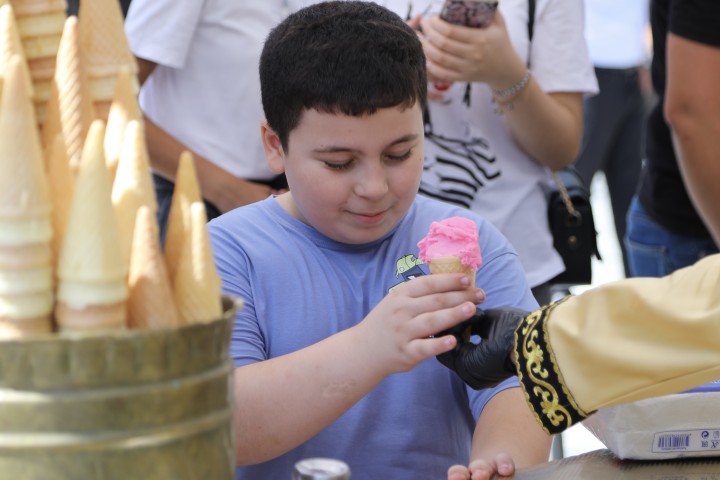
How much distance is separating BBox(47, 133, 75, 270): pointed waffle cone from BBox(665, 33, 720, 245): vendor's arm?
82.4 inches

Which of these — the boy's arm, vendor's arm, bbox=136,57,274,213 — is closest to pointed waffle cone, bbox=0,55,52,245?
the boy's arm

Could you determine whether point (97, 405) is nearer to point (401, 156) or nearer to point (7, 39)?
point (7, 39)

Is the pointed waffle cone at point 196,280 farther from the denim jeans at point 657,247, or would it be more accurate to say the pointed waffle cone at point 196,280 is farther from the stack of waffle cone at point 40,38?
the denim jeans at point 657,247

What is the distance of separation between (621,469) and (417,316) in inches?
15.4

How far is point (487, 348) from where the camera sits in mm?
1516

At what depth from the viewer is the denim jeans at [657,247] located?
10.2 feet

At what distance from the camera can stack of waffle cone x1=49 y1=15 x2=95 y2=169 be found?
0.96m

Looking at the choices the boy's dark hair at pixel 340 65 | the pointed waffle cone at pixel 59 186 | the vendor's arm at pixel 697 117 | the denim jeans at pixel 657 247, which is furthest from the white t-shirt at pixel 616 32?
the pointed waffle cone at pixel 59 186

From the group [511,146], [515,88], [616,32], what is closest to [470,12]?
[515,88]

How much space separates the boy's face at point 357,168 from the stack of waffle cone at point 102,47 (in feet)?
2.49

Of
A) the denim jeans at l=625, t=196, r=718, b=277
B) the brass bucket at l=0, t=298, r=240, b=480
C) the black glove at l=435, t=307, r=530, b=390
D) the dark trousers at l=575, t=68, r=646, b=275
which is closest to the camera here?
the brass bucket at l=0, t=298, r=240, b=480

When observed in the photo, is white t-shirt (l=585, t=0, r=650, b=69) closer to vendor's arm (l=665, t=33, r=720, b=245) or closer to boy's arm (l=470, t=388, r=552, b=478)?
vendor's arm (l=665, t=33, r=720, b=245)

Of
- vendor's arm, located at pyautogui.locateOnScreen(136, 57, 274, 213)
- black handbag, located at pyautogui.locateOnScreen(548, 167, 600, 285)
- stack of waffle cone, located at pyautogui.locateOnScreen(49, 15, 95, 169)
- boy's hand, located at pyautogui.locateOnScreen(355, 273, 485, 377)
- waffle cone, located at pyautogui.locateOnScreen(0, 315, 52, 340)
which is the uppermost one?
stack of waffle cone, located at pyautogui.locateOnScreen(49, 15, 95, 169)

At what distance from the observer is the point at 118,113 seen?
991 millimetres
